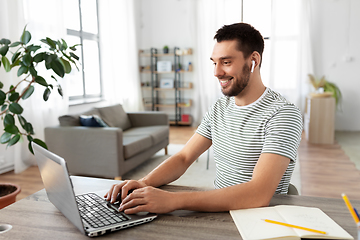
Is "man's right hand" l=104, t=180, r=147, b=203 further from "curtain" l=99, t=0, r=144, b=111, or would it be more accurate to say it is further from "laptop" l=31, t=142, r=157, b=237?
"curtain" l=99, t=0, r=144, b=111

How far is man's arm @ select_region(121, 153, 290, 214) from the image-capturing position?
0.89 m

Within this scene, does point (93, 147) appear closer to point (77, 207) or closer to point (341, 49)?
point (77, 207)

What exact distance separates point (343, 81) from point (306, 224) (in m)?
5.93

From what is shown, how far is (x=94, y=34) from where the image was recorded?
543 centimetres

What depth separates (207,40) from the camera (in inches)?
257

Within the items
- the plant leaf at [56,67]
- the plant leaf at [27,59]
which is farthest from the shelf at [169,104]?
the plant leaf at [27,59]

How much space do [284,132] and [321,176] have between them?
2.61 m

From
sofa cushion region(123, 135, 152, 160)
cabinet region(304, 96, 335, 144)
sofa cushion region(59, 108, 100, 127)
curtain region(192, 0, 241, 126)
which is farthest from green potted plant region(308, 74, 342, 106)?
sofa cushion region(59, 108, 100, 127)

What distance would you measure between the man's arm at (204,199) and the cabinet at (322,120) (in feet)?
14.4

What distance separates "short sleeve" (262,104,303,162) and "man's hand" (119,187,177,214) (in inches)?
14.4

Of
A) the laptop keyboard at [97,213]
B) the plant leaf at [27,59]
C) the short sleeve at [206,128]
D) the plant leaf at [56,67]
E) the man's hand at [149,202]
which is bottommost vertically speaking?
the laptop keyboard at [97,213]

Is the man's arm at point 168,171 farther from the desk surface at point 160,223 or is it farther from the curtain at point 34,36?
the curtain at point 34,36

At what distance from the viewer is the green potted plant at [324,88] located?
500 centimetres

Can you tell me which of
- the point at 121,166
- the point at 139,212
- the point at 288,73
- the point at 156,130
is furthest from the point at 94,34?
the point at 139,212
